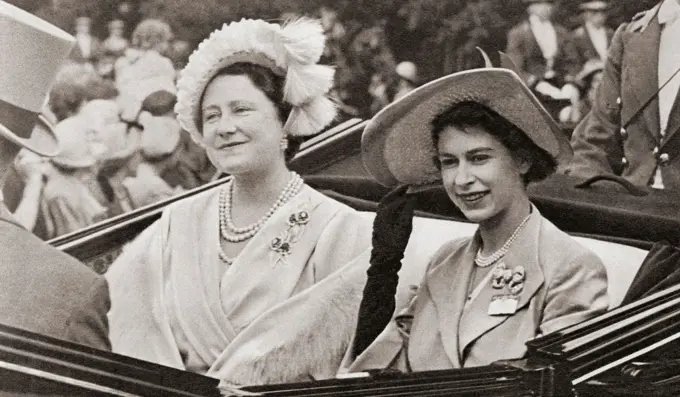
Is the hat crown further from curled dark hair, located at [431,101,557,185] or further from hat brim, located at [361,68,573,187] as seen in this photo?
curled dark hair, located at [431,101,557,185]

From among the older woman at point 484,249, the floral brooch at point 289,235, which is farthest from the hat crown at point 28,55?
the older woman at point 484,249

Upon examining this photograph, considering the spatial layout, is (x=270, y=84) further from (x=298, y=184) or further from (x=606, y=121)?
(x=606, y=121)

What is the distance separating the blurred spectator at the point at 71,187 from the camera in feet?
17.4

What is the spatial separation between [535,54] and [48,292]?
1.97 metres

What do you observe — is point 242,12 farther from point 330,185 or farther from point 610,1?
point 610,1

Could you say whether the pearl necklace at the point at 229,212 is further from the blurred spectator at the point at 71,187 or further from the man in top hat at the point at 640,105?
the man in top hat at the point at 640,105

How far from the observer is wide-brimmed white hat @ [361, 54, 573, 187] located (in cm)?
472

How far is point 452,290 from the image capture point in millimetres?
4770

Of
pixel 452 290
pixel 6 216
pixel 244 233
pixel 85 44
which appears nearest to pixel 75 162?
pixel 6 216

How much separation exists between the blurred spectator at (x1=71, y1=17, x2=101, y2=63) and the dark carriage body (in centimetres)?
73

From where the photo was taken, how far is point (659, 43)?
16.3ft

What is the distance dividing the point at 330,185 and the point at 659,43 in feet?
4.31

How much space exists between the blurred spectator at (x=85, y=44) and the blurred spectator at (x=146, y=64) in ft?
0.35

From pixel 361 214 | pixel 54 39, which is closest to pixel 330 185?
pixel 361 214
